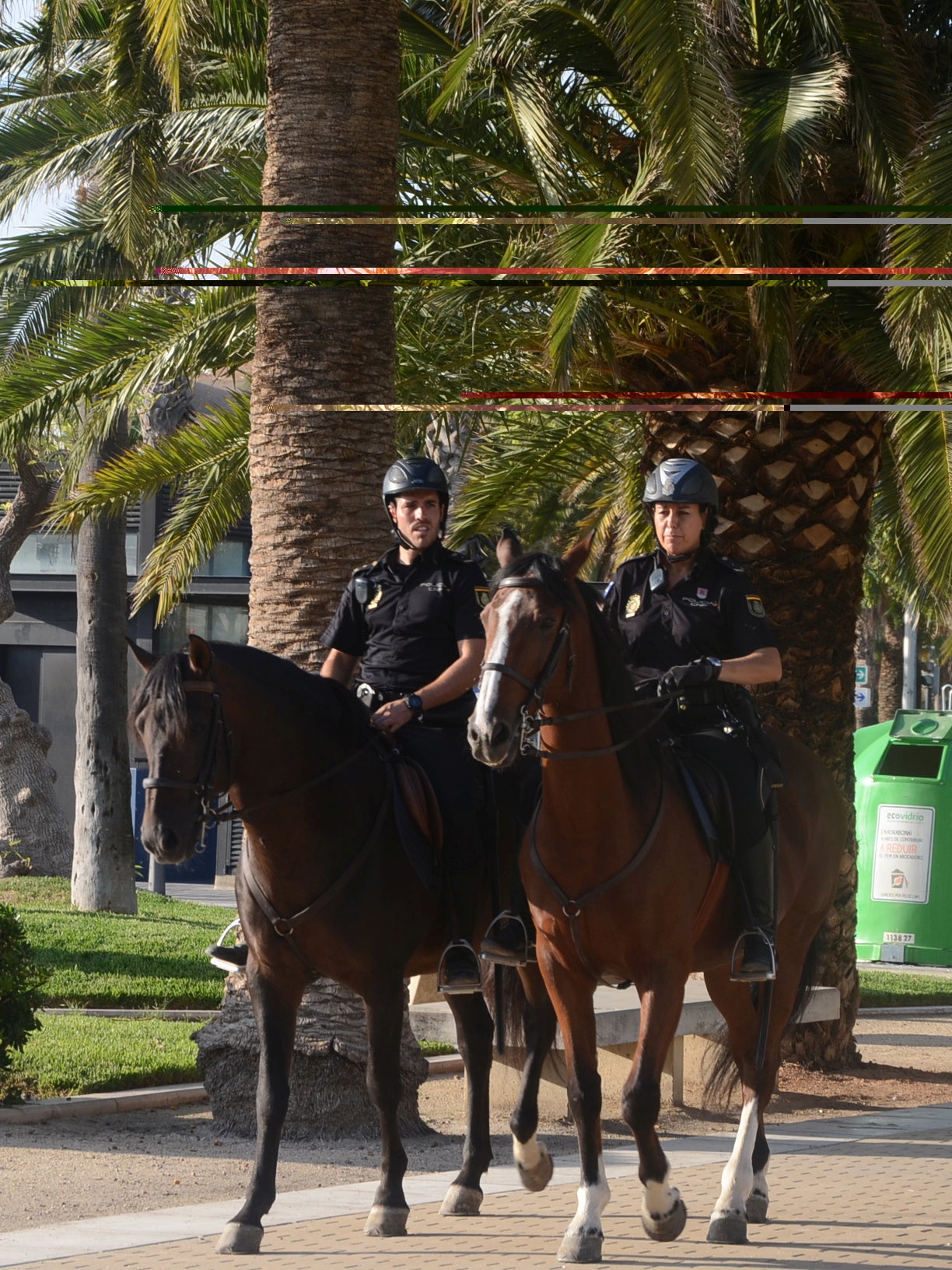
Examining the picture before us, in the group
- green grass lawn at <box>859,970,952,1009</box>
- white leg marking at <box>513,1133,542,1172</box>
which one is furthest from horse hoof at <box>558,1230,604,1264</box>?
green grass lawn at <box>859,970,952,1009</box>

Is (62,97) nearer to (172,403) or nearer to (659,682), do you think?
(172,403)

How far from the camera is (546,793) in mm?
6160

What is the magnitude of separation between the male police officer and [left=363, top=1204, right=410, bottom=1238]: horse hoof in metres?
0.86

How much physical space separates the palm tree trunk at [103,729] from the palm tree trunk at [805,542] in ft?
28.7

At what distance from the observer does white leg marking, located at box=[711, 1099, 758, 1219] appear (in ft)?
21.5

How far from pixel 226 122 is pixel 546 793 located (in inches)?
322

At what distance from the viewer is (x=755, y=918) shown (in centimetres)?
666

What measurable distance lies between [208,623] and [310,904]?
24790 mm

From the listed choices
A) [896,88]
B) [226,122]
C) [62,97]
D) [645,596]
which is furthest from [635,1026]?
[62,97]

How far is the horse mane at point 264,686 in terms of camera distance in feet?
19.3

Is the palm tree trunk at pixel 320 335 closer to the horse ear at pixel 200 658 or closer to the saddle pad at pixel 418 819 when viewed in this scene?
the saddle pad at pixel 418 819

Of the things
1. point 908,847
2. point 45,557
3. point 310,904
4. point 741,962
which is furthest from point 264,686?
point 45,557

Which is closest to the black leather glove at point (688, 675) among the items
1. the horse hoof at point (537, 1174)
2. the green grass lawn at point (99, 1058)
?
the horse hoof at point (537, 1174)

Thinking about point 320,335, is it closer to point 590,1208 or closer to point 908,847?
point 590,1208
